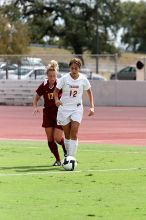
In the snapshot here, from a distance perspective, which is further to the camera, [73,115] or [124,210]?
[73,115]

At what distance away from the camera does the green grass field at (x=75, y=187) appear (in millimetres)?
10266

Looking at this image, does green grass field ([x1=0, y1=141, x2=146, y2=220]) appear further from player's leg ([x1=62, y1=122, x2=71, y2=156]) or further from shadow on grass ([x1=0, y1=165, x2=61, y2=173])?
player's leg ([x1=62, y1=122, x2=71, y2=156])

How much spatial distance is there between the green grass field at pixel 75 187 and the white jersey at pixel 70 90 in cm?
114

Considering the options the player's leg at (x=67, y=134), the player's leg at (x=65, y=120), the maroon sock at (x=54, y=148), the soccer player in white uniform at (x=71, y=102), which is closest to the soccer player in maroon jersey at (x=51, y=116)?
the maroon sock at (x=54, y=148)

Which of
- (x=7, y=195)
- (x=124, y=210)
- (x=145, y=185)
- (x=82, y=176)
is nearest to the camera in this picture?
(x=124, y=210)

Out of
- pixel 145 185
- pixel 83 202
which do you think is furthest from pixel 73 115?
pixel 83 202

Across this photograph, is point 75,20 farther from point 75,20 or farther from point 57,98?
point 57,98

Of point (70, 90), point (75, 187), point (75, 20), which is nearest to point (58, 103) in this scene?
point (70, 90)

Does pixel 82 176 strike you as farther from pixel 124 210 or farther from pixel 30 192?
pixel 124 210

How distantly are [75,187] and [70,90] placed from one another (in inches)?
117

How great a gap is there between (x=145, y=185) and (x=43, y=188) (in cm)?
153

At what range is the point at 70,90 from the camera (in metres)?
15.0

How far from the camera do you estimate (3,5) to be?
83875 mm

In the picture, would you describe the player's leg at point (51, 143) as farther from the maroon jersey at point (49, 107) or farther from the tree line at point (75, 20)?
the tree line at point (75, 20)
